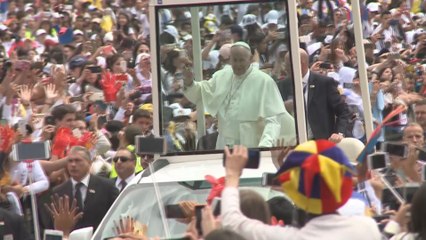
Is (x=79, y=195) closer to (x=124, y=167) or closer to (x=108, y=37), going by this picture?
(x=124, y=167)

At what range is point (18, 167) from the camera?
40.3ft

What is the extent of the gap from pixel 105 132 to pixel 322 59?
13.0 feet

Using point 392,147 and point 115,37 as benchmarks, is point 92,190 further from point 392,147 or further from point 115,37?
point 115,37

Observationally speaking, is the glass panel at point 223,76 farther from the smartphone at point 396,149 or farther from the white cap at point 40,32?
the white cap at point 40,32

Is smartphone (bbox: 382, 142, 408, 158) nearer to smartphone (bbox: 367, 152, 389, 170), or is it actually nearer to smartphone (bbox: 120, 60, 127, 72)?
smartphone (bbox: 367, 152, 389, 170)

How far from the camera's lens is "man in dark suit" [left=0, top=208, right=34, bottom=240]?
10867 mm

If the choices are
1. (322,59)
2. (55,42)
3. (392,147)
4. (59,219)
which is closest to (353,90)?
(322,59)

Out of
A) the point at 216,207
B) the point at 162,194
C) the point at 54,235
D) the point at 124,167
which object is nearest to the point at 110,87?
the point at 124,167

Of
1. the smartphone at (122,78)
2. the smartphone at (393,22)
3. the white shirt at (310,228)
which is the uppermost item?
the smartphone at (393,22)

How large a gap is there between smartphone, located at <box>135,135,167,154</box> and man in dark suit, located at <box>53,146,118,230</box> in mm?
2664

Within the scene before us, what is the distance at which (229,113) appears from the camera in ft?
35.8

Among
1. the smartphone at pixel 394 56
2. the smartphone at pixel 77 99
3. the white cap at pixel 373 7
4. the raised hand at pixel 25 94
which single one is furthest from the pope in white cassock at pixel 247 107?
the white cap at pixel 373 7

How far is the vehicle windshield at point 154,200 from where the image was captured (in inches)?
356

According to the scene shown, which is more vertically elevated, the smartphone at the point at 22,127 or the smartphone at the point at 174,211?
the smartphone at the point at 22,127
